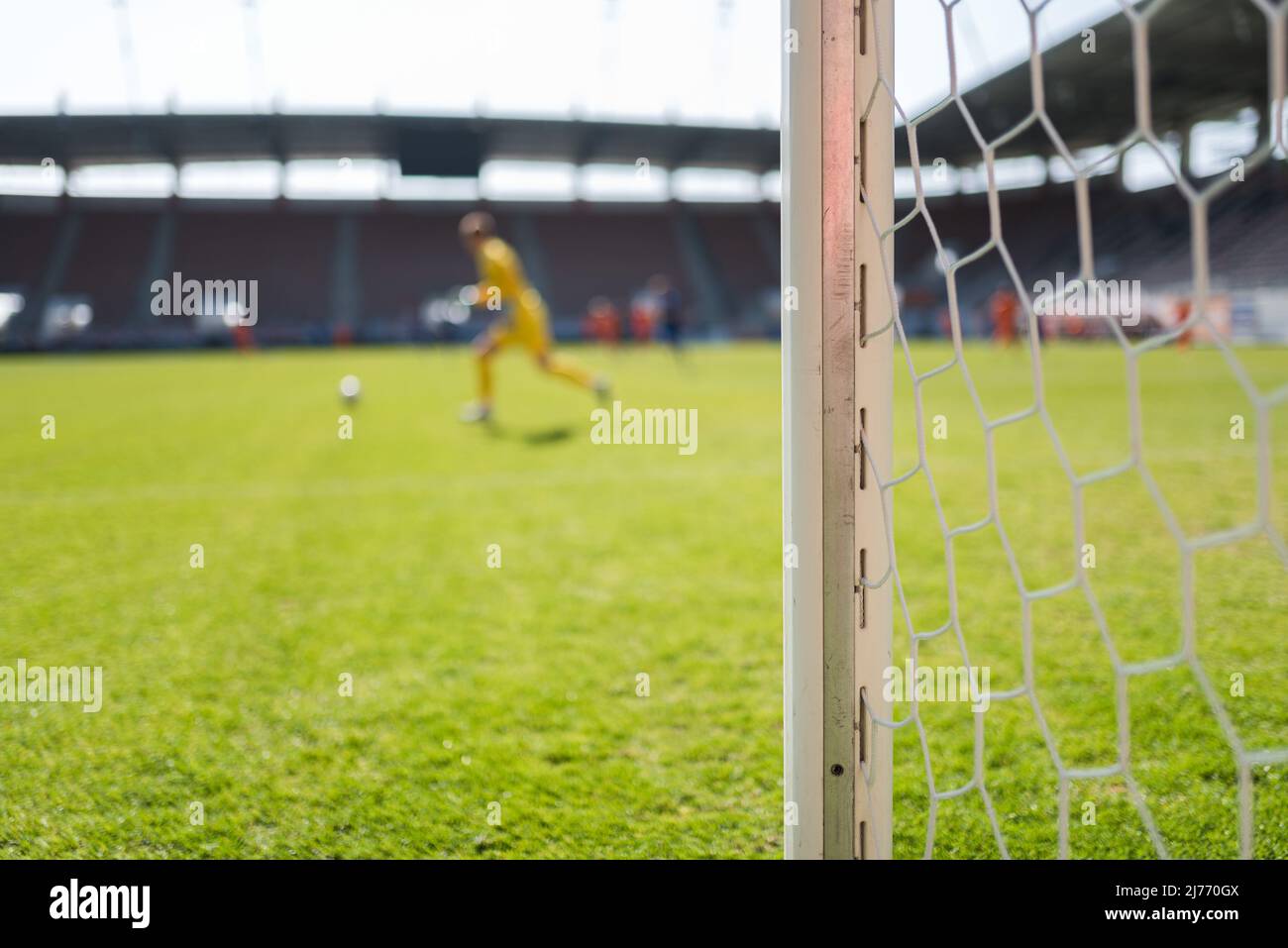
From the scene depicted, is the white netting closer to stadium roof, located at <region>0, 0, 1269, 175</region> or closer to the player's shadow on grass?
the player's shadow on grass

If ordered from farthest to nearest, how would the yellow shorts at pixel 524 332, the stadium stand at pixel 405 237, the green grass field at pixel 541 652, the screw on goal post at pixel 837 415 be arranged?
1. the stadium stand at pixel 405 237
2. the yellow shorts at pixel 524 332
3. the green grass field at pixel 541 652
4. the screw on goal post at pixel 837 415

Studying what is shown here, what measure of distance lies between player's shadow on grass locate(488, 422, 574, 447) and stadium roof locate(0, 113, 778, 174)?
29197 millimetres

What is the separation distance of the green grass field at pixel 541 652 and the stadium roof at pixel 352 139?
31.0 m

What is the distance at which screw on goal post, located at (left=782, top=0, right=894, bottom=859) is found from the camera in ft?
4.75

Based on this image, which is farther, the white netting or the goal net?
the goal net

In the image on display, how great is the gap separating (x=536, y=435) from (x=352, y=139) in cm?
3191

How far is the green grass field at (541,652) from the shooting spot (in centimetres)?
187

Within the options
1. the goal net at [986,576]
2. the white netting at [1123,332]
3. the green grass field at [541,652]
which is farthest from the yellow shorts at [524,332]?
the white netting at [1123,332]

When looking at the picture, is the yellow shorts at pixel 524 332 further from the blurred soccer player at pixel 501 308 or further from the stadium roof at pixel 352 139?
the stadium roof at pixel 352 139

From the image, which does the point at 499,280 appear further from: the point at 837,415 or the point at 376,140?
the point at 376,140

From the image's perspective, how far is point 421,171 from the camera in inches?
1391

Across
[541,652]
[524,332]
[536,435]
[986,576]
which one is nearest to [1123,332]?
[541,652]

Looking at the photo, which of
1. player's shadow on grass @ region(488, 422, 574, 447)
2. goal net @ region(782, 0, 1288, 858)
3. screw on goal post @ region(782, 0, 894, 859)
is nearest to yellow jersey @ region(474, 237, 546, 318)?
player's shadow on grass @ region(488, 422, 574, 447)
